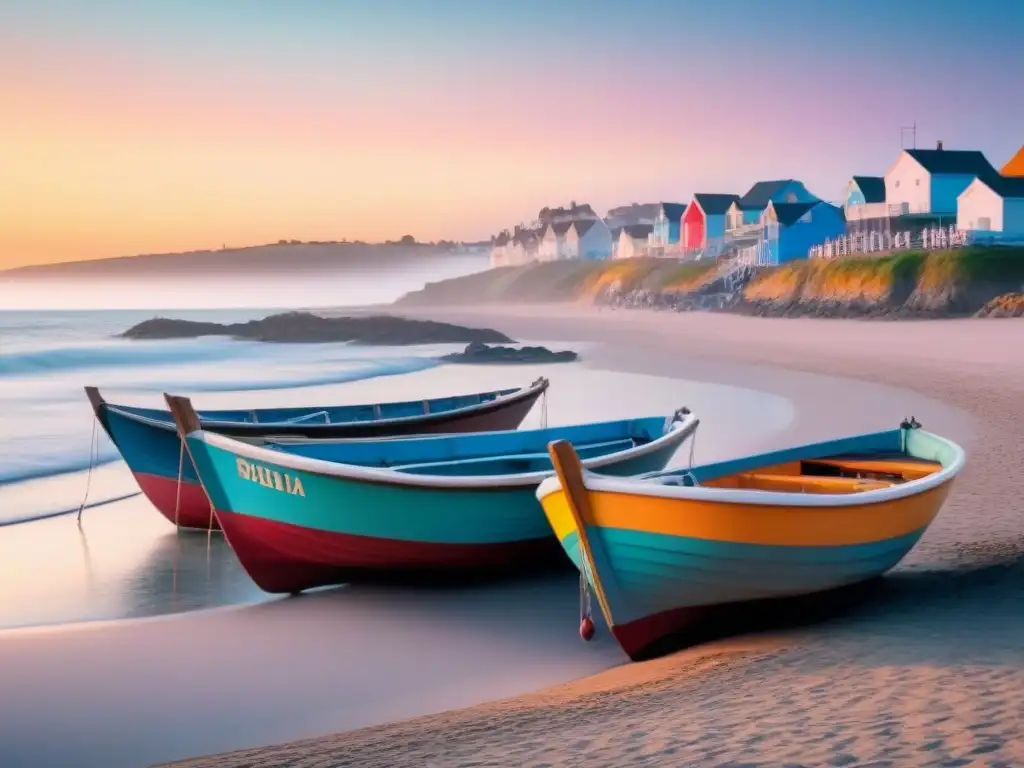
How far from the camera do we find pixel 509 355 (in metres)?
33.9

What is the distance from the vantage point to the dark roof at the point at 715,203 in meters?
69.6

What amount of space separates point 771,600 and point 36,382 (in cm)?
3513

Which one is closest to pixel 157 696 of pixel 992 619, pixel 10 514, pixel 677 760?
pixel 677 760

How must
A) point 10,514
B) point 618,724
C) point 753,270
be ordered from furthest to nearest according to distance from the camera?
point 753,270 → point 10,514 → point 618,724

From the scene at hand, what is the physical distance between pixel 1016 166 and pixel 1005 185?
39.6ft

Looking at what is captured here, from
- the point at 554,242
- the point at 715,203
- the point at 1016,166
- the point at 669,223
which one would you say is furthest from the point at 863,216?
the point at 554,242

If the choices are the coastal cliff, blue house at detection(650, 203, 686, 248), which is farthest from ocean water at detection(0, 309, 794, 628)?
blue house at detection(650, 203, 686, 248)

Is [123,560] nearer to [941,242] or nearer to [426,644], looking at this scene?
[426,644]

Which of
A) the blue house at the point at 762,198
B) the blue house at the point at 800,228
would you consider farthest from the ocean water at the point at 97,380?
the blue house at the point at 762,198

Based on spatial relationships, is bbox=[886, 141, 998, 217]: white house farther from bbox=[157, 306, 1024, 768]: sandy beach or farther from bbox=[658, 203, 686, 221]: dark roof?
bbox=[157, 306, 1024, 768]: sandy beach

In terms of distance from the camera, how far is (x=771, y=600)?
6.41 m

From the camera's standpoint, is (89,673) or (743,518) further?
(89,673)

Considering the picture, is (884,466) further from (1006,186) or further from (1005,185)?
(1005,185)

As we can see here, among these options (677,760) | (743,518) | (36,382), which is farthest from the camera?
(36,382)
